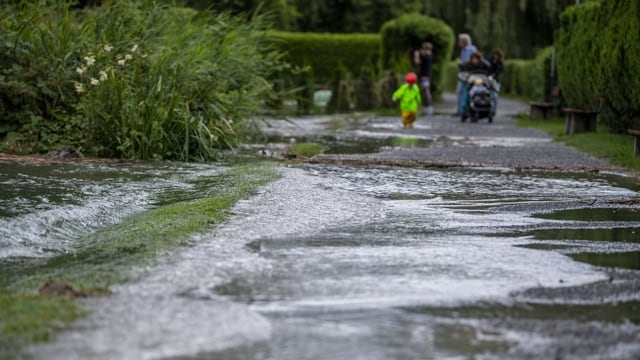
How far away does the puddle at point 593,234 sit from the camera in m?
7.68

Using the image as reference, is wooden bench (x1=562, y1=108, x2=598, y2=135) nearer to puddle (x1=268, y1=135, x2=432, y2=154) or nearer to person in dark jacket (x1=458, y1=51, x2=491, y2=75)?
puddle (x1=268, y1=135, x2=432, y2=154)

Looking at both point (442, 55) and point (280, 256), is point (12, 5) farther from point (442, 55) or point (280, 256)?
point (442, 55)

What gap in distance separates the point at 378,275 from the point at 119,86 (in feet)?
26.0

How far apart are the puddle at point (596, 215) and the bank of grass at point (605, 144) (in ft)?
12.9

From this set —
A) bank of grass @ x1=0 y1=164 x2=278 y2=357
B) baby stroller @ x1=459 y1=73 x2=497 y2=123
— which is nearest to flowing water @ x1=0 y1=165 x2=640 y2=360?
bank of grass @ x1=0 y1=164 x2=278 y2=357

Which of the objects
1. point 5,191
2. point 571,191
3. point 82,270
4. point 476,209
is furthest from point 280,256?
point 571,191

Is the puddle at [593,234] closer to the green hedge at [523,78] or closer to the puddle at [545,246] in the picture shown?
the puddle at [545,246]

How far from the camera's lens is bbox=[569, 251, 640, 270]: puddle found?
6633 mm

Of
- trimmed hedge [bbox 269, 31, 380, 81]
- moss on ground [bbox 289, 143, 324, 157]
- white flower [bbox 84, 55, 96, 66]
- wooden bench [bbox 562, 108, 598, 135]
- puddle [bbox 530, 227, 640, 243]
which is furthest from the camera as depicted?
trimmed hedge [bbox 269, 31, 380, 81]

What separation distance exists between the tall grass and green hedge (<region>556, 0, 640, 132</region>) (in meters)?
6.27

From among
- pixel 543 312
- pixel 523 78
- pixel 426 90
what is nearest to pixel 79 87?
pixel 543 312

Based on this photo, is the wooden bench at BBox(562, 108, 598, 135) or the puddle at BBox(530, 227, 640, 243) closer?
the puddle at BBox(530, 227, 640, 243)

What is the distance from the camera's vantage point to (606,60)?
19656mm

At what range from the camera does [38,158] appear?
1251 centimetres
